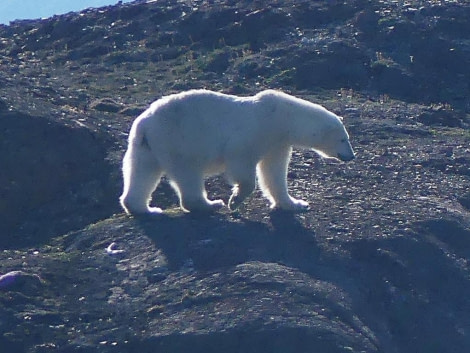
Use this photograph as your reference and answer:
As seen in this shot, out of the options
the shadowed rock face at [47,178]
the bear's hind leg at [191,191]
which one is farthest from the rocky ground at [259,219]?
the bear's hind leg at [191,191]

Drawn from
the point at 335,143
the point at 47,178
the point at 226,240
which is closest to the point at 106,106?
the point at 47,178

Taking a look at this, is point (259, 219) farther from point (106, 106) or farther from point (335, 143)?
point (106, 106)

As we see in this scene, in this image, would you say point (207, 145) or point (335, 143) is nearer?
point (207, 145)

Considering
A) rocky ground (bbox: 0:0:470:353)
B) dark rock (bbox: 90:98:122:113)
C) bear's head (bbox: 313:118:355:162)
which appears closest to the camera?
rocky ground (bbox: 0:0:470:353)

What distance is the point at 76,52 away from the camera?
22.0m

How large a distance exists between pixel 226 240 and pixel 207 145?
1124mm

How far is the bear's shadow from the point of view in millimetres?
10023

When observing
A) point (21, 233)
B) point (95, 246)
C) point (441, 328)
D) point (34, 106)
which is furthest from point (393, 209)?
point (34, 106)

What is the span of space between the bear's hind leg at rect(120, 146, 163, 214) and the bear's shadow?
0.21m

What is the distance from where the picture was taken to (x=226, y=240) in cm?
1035

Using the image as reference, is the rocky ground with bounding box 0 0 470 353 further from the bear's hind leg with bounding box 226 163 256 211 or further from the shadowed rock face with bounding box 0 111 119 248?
the bear's hind leg with bounding box 226 163 256 211

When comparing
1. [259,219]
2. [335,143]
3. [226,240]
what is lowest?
[259,219]

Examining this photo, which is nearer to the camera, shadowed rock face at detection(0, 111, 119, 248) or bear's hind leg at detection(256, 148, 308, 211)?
bear's hind leg at detection(256, 148, 308, 211)

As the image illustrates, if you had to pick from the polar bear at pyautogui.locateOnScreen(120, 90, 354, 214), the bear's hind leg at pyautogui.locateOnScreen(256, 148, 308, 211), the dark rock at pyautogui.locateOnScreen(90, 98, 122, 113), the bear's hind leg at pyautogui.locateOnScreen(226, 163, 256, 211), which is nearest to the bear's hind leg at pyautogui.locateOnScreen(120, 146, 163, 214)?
the polar bear at pyautogui.locateOnScreen(120, 90, 354, 214)
